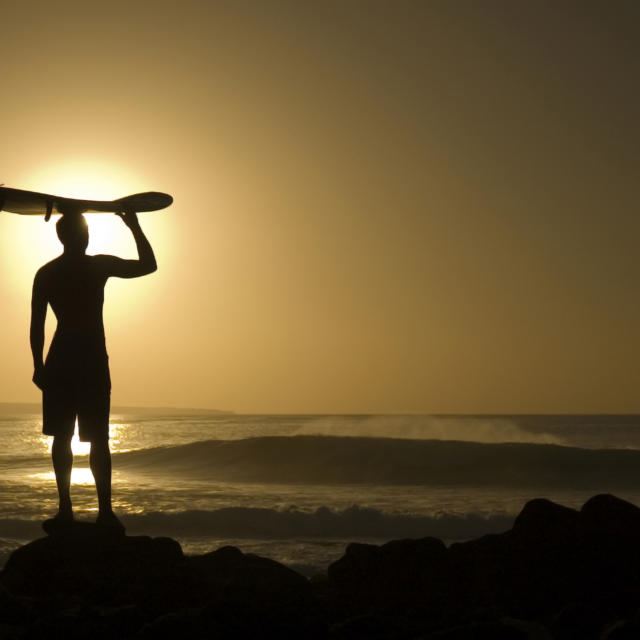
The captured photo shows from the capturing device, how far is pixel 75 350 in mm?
6039

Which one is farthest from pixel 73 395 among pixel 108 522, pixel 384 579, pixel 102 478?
pixel 384 579

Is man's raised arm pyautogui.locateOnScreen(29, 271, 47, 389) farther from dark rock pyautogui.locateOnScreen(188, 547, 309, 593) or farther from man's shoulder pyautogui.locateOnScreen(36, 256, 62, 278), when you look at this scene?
dark rock pyautogui.locateOnScreen(188, 547, 309, 593)

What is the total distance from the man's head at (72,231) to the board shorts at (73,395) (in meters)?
0.73

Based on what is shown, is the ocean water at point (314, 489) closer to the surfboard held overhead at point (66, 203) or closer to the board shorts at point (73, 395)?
the board shorts at point (73, 395)

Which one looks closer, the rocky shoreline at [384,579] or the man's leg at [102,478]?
the rocky shoreline at [384,579]

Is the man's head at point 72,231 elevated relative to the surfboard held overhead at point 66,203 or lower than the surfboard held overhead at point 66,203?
lower

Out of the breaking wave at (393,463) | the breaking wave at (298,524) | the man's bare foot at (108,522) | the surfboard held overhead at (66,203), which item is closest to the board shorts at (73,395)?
the man's bare foot at (108,522)

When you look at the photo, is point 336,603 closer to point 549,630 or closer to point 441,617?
point 441,617

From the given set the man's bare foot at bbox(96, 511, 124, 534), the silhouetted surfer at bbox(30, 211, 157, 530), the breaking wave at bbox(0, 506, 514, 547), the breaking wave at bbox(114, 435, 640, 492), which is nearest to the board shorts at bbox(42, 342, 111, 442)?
the silhouetted surfer at bbox(30, 211, 157, 530)

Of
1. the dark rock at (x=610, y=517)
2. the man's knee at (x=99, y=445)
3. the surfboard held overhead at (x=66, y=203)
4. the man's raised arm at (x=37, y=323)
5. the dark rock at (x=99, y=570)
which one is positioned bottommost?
the dark rock at (x=99, y=570)

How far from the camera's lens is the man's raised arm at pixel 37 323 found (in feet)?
20.0

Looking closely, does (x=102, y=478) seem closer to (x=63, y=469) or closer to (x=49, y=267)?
(x=63, y=469)

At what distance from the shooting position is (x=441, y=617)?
5.10 m

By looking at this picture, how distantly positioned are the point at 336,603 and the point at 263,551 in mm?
5378
